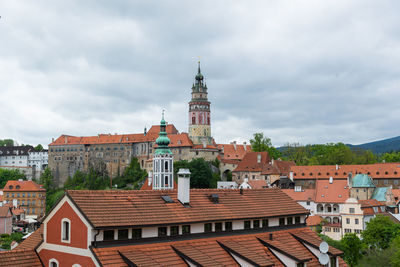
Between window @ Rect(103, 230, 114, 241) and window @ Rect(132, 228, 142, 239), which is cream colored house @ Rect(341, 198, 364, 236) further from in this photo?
window @ Rect(103, 230, 114, 241)

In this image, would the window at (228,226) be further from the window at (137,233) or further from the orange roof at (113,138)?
the orange roof at (113,138)

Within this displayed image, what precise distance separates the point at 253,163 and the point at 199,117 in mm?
23230

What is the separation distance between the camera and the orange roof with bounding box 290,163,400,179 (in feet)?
307

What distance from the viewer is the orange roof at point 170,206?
77.5ft

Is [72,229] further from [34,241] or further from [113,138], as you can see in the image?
[113,138]

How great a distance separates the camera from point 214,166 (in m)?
119

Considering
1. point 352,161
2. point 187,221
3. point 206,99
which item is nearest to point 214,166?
point 206,99

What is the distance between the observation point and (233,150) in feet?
435

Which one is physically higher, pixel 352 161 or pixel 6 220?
pixel 352 161

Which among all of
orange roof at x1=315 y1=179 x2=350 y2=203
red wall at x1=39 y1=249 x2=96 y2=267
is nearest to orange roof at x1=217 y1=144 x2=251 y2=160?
orange roof at x1=315 y1=179 x2=350 y2=203

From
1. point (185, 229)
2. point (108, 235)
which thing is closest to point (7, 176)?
point (185, 229)

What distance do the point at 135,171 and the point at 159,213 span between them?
104055 mm

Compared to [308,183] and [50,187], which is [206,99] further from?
[50,187]

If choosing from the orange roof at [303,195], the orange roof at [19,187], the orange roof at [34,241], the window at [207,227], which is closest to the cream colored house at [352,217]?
the orange roof at [303,195]
